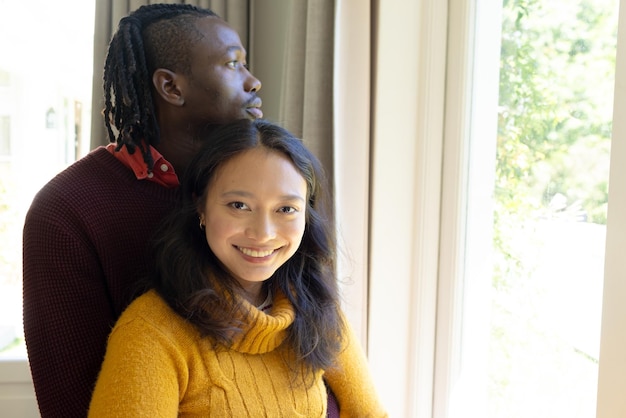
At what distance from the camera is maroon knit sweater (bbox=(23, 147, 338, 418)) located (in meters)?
1.11

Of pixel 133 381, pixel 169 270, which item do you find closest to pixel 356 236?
pixel 169 270

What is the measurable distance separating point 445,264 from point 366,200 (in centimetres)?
28

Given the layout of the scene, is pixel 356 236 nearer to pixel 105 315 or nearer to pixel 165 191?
pixel 165 191

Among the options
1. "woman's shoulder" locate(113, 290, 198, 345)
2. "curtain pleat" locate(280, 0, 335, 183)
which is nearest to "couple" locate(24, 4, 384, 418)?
"woman's shoulder" locate(113, 290, 198, 345)

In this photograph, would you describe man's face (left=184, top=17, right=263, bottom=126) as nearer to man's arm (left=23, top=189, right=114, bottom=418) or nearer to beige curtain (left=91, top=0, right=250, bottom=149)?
man's arm (left=23, top=189, right=114, bottom=418)

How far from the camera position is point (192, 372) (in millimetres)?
998

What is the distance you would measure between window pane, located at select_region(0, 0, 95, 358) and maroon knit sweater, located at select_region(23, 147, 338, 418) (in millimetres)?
1504

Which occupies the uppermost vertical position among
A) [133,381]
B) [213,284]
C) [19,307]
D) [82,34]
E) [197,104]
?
[82,34]

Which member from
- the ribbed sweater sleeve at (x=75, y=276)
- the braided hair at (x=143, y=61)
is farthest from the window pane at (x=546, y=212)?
the ribbed sweater sleeve at (x=75, y=276)

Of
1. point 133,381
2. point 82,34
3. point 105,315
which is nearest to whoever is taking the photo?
point 133,381

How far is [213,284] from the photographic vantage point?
1073mm

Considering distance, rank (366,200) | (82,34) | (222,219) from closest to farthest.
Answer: (222,219) → (366,200) → (82,34)

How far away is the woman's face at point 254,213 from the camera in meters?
1.04

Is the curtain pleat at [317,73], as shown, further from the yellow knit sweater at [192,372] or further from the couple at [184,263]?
the yellow knit sweater at [192,372]
